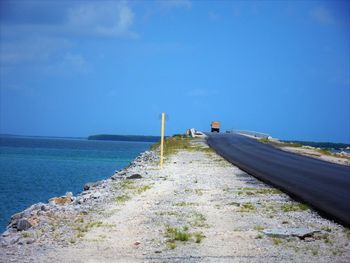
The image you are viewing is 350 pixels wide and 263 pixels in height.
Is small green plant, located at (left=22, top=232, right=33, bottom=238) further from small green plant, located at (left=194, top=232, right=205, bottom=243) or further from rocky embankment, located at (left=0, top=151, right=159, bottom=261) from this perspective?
small green plant, located at (left=194, top=232, right=205, bottom=243)

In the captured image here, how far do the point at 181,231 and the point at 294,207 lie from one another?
4.09 metres

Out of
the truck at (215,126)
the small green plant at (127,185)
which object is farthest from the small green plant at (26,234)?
the truck at (215,126)

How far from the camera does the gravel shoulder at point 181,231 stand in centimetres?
874

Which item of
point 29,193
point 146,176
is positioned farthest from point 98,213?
point 29,193

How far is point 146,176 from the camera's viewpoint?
21.0 m

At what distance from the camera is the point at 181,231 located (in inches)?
409

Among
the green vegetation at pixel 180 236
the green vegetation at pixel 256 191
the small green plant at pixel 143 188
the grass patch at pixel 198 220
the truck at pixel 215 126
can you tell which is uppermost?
the truck at pixel 215 126

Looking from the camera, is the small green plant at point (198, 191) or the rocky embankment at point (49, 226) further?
the small green plant at point (198, 191)

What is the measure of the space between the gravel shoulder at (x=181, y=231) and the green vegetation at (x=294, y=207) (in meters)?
0.03

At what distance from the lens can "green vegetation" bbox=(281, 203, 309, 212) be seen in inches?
508

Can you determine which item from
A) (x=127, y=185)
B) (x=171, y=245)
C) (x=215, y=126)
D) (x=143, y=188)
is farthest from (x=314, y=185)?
(x=215, y=126)

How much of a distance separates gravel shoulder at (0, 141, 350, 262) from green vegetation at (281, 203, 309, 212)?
0.08 feet

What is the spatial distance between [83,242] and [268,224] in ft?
12.9

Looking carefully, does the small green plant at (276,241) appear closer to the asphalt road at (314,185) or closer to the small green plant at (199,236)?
the small green plant at (199,236)
